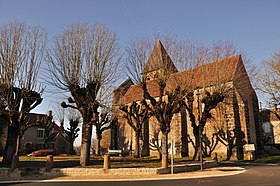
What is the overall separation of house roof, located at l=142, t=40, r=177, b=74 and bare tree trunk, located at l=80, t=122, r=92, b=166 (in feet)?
18.5

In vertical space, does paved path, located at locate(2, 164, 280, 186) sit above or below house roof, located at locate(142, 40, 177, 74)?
below

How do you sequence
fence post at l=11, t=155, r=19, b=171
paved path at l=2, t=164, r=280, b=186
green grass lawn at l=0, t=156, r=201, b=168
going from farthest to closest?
green grass lawn at l=0, t=156, r=201, b=168 → fence post at l=11, t=155, r=19, b=171 → paved path at l=2, t=164, r=280, b=186

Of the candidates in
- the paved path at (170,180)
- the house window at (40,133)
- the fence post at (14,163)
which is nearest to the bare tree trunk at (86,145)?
the paved path at (170,180)

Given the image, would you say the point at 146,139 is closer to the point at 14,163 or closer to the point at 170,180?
the point at 14,163

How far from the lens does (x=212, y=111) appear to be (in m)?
29.6

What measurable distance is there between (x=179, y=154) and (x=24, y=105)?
18738 millimetres

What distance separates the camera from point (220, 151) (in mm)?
27359

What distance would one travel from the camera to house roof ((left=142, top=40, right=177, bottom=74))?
18.0 meters

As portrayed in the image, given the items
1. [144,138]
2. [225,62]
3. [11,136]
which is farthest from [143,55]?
[144,138]

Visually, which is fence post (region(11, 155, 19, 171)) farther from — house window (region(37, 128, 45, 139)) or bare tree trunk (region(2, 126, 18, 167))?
house window (region(37, 128, 45, 139))

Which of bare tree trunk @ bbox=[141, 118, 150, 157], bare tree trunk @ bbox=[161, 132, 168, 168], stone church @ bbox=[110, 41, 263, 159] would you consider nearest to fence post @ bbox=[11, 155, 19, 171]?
bare tree trunk @ bbox=[161, 132, 168, 168]

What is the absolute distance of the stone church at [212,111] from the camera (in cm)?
1855

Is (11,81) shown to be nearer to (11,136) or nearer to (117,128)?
(11,136)

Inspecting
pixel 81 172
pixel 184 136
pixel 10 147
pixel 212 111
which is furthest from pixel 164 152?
pixel 212 111
